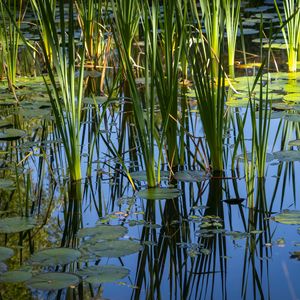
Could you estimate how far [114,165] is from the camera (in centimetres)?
365

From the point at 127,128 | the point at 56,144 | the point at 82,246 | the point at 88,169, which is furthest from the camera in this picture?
the point at 127,128

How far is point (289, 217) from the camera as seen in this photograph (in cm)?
284

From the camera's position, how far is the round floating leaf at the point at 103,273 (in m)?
2.39

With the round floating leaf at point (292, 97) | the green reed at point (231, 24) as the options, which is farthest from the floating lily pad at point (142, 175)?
the green reed at point (231, 24)

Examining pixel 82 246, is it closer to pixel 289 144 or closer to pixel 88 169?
pixel 88 169

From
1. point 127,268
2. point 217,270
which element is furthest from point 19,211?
point 217,270

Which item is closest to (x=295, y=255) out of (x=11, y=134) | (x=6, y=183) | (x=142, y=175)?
(x=142, y=175)

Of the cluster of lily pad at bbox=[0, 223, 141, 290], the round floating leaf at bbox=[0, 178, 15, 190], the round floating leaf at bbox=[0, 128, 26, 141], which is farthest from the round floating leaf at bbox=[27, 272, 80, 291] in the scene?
the round floating leaf at bbox=[0, 128, 26, 141]

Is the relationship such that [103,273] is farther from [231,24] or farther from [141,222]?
[231,24]

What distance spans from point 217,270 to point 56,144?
5.63 ft

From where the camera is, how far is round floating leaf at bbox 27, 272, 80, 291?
7.73 feet

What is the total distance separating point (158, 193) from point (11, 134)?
4.23 feet

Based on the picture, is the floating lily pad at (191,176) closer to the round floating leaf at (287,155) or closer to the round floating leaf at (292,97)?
the round floating leaf at (287,155)

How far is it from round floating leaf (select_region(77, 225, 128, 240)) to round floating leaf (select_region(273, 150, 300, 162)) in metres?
0.97
